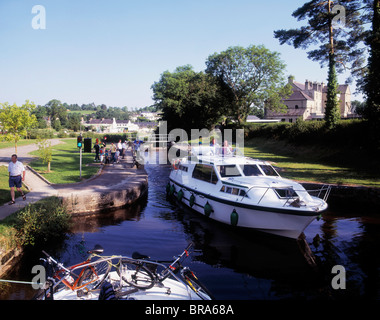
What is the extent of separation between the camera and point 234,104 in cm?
5297

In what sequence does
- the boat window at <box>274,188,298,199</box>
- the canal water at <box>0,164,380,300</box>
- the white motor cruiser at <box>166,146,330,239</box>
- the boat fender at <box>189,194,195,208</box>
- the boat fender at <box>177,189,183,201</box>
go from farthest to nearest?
Result: the boat fender at <box>177,189,183,201</box> → the boat fender at <box>189,194,195,208</box> → the boat window at <box>274,188,298,199</box> → the white motor cruiser at <box>166,146,330,239</box> → the canal water at <box>0,164,380,300</box>

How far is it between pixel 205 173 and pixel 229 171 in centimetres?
139

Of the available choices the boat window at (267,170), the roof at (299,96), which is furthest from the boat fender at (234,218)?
the roof at (299,96)

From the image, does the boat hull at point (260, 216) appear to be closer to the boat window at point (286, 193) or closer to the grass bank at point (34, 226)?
the boat window at point (286, 193)

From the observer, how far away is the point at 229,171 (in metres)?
13.2

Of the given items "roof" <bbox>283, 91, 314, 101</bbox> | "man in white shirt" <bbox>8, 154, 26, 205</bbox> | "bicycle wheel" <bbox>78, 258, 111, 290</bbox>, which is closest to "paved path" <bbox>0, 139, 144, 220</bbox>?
"man in white shirt" <bbox>8, 154, 26, 205</bbox>

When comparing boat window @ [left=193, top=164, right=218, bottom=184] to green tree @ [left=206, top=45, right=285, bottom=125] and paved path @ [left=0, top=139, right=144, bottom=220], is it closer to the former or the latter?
paved path @ [left=0, top=139, right=144, bottom=220]

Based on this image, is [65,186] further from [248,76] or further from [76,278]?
[248,76]

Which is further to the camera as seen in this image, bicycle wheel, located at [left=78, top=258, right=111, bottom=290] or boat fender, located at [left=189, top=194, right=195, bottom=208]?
boat fender, located at [left=189, top=194, right=195, bottom=208]

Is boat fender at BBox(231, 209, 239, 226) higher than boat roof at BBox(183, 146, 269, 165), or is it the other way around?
boat roof at BBox(183, 146, 269, 165)

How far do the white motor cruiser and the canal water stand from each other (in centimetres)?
71

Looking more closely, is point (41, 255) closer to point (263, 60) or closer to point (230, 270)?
point (230, 270)

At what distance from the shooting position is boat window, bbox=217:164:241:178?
1315cm
